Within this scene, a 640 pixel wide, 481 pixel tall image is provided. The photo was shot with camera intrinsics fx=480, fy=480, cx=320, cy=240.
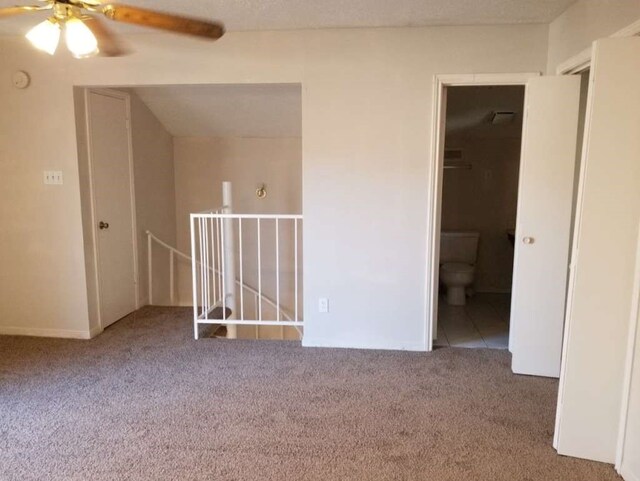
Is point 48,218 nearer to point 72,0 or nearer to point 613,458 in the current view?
point 72,0

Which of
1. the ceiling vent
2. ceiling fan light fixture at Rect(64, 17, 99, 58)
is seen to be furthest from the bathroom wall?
ceiling fan light fixture at Rect(64, 17, 99, 58)

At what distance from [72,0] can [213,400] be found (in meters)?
2.18

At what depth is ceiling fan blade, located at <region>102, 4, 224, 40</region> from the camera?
1843 mm

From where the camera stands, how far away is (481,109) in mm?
4500

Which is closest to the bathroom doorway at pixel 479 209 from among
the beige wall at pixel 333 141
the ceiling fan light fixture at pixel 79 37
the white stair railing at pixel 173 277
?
the beige wall at pixel 333 141

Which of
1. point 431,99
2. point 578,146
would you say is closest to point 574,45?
point 578,146

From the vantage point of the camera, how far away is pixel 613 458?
2289 mm

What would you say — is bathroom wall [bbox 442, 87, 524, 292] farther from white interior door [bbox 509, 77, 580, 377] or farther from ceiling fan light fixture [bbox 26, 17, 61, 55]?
ceiling fan light fixture [bbox 26, 17, 61, 55]

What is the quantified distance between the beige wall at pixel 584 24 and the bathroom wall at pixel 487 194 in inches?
68.8

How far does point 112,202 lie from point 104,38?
7.41ft

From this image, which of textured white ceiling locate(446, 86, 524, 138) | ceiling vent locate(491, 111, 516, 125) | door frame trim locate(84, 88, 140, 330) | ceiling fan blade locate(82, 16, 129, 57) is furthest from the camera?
ceiling vent locate(491, 111, 516, 125)

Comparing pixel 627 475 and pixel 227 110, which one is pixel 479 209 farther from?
pixel 627 475

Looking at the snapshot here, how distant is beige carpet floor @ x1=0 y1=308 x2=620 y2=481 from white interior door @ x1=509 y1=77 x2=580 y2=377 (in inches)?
10.0

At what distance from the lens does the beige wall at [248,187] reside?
16.6 ft
